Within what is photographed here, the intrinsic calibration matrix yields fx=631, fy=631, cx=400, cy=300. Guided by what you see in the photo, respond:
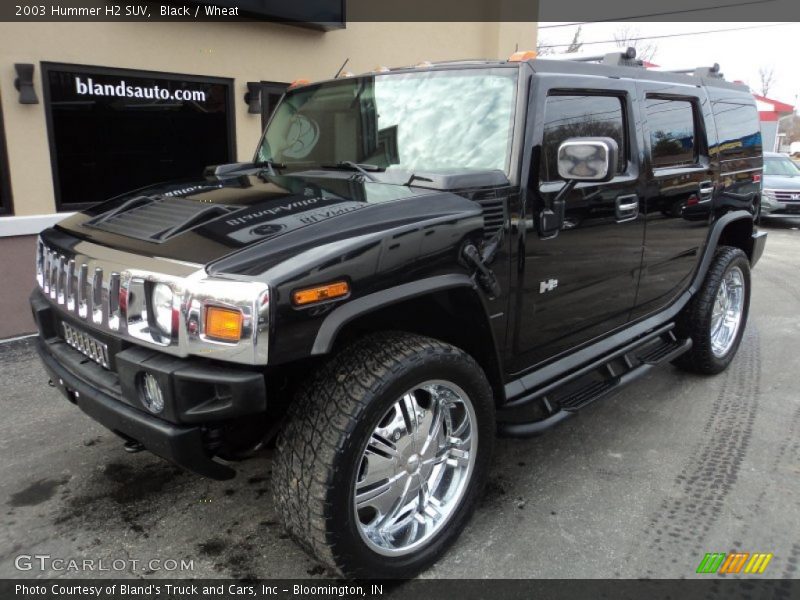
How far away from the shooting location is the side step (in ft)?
9.87

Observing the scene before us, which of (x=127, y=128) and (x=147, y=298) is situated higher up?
(x=127, y=128)

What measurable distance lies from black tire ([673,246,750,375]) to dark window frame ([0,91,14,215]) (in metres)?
5.71

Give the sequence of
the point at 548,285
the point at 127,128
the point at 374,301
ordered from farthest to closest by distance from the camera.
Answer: the point at 127,128
the point at 548,285
the point at 374,301

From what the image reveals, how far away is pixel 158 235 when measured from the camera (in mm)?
2406

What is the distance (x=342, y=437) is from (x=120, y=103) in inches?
215

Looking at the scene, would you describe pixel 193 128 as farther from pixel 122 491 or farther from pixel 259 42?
pixel 122 491

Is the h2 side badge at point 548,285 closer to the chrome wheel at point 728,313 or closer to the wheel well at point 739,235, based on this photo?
the chrome wheel at point 728,313

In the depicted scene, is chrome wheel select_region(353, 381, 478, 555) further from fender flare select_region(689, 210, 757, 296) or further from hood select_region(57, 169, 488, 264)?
fender flare select_region(689, 210, 757, 296)

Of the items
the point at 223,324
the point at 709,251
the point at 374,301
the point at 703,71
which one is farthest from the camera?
the point at 703,71

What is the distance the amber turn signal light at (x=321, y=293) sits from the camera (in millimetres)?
2072

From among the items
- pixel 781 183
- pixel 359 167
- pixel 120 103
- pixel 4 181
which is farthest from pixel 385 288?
pixel 781 183

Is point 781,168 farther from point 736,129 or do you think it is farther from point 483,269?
point 483,269

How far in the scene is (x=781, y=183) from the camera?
1400 centimetres

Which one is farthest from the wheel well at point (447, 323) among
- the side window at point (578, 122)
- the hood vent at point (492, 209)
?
the side window at point (578, 122)
